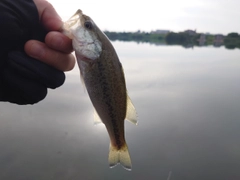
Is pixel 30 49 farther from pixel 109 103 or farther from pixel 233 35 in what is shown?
pixel 233 35

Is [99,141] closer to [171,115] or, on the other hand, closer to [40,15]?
[171,115]

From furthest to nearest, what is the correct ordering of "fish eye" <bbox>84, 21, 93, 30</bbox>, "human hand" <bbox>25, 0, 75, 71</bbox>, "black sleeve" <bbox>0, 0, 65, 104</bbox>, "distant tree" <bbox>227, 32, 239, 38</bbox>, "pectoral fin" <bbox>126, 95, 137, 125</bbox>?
"distant tree" <bbox>227, 32, 239, 38</bbox> < "pectoral fin" <bbox>126, 95, 137, 125</bbox> < "fish eye" <bbox>84, 21, 93, 30</bbox> < "human hand" <bbox>25, 0, 75, 71</bbox> < "black sleeve" <bbox>0, 0, 65, 104</bbox>

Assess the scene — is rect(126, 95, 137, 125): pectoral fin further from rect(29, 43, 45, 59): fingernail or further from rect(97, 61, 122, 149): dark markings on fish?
rect(29, 43, 45, 59): fingernail

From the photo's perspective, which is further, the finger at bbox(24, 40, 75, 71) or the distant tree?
the distant tree

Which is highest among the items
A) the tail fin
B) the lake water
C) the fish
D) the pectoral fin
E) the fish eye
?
the fish eye

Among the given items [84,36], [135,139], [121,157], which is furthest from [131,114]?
[135,139]

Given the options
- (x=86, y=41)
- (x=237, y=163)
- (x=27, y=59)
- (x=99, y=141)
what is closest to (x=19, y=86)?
(x=27, y=59)

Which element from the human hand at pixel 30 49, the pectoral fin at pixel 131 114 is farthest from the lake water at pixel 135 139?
the human hand at pixel 30 49

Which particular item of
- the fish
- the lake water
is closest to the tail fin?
the fish
